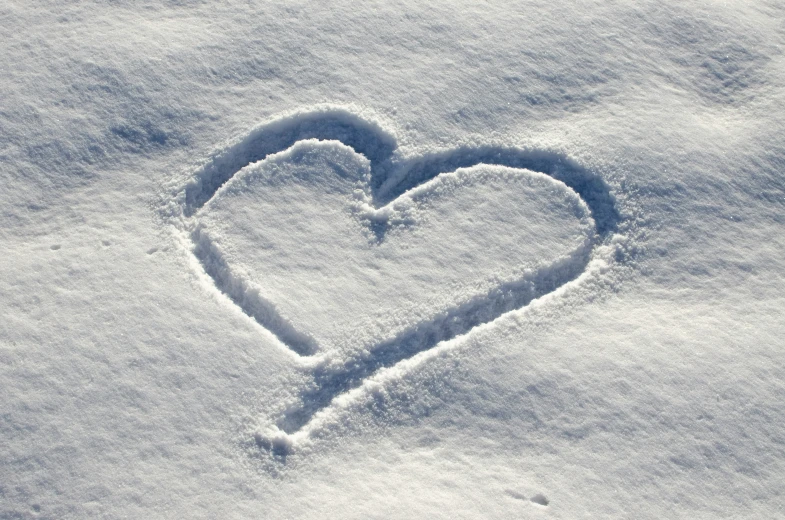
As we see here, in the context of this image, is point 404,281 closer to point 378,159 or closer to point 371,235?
point 371,235

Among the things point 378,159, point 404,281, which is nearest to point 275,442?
point 404,281

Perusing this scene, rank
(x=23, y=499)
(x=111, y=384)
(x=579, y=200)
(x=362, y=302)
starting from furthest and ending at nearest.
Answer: (x=579, y=200) < (x=362, y=302) < (x=111, y=384) < (x=23, y=499)

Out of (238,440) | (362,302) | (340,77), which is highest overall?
(340,77)

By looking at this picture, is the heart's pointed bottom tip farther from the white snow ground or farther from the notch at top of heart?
the notch at top of heart

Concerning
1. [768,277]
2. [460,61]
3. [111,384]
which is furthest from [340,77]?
[768,277]

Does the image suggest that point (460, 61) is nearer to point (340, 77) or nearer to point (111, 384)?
point (340, 77)

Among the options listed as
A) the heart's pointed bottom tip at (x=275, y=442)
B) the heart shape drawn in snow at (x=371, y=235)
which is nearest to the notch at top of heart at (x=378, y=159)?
the heart shape drawn in snow at (x=371, y=235)
